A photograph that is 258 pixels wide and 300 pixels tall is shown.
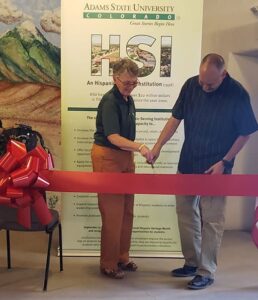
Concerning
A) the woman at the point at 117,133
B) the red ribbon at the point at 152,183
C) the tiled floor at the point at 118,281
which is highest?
the woman at the point at 117,133

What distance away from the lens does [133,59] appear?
251cm

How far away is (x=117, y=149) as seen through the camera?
250 centimetres

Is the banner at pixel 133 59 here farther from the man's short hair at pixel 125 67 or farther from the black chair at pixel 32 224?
the black chair at pixel 32 224

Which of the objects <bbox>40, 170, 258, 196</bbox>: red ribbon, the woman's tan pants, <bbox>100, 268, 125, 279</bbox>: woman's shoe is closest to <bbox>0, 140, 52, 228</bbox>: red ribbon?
<bbox>40, 170, 258, 196</bbox>: red ribbon

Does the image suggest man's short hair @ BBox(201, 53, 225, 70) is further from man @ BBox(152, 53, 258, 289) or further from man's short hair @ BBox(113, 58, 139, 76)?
man's short hair @ BBox(113, 58, 139, 76)

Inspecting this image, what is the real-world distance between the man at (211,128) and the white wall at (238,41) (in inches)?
4.0

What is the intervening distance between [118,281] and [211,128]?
1.12m

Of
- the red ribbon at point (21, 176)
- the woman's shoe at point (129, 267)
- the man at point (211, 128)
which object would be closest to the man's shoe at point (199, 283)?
the man at point (211, 128)

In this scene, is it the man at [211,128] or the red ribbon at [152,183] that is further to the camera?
the man at [211,128]

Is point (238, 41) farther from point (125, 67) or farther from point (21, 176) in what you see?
point (21, 176)

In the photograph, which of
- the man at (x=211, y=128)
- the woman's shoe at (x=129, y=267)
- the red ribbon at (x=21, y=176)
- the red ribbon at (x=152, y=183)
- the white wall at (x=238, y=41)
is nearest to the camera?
the red ribbon at (x=21, y=176)

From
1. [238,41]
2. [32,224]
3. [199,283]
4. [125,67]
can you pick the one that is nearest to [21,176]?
[32,224]

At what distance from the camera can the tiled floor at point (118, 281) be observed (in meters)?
2.59

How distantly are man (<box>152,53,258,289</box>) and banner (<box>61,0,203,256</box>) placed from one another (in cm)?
6
